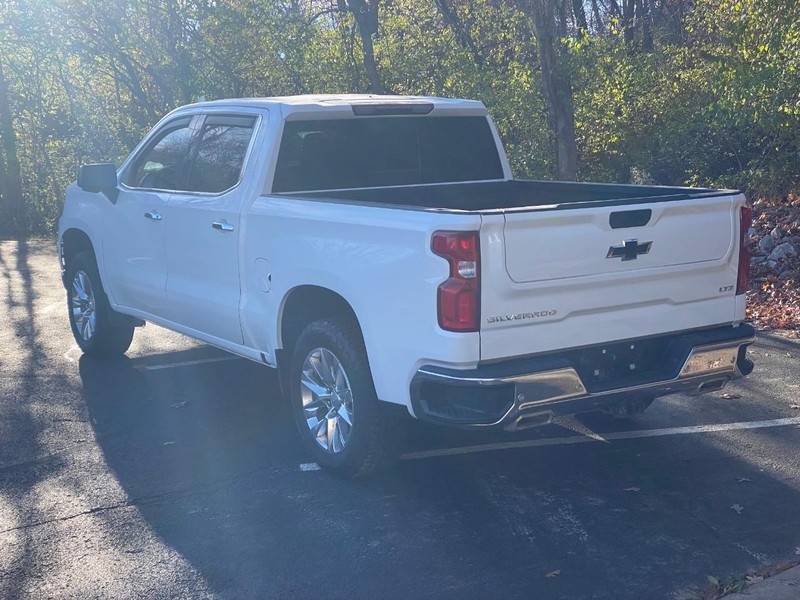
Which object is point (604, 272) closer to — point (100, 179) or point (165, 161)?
point (165, 161)

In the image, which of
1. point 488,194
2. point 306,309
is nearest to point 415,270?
point 306,309

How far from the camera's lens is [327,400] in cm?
591

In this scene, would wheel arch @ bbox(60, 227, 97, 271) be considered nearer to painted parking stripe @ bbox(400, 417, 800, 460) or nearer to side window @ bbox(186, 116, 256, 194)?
side window @ bbox(186, 116, 256, 194)

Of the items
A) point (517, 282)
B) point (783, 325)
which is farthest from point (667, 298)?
point (783, 325)

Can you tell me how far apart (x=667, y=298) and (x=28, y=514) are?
3.52m

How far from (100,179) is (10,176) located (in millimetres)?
13805

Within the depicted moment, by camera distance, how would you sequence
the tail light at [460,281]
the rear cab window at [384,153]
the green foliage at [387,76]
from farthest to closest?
the green foliage at [387,76] < the rear cab window at [384,153] < the tail light at [460,281]

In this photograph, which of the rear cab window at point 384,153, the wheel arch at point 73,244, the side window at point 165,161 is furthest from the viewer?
the wheel arch at point 73,244

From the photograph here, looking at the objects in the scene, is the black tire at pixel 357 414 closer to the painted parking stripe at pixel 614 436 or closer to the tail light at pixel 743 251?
the painted parking stripe at pixel 614 436

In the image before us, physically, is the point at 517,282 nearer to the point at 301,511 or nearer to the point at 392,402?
the point at 392,402

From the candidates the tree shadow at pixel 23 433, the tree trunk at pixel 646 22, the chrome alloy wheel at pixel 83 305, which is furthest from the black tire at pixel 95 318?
the tree trunk at pixel 646 22

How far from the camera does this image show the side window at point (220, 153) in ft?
22.0

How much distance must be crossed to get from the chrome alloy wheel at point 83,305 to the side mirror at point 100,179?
0.99 m

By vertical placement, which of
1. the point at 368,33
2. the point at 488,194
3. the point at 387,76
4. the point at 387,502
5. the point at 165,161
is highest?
the point at 368,33
